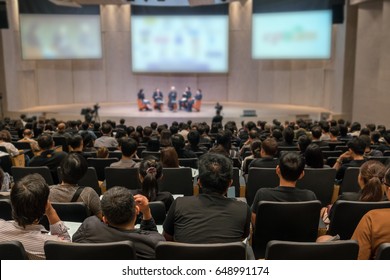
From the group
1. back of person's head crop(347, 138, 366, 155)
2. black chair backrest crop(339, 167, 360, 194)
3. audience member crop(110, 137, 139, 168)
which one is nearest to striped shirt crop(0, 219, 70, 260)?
audience member crop(110, 137, 139, 168)

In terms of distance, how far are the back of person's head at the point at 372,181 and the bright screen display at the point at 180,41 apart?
16.5 metres

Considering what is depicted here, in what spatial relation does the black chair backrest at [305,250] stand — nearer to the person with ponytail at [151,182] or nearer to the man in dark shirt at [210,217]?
the man in dark shirt at [210,217]

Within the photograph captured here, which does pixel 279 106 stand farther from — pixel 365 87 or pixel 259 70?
pixel 365 87

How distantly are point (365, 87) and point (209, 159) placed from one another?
39.3ft

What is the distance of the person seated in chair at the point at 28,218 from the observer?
96.0 inches

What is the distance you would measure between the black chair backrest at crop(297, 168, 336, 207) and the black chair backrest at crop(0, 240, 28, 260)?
9.66 ft

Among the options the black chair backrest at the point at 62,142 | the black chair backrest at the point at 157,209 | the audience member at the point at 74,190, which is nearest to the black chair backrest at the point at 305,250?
the black chair backrest at the point at 157,209

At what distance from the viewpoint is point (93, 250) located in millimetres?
2197

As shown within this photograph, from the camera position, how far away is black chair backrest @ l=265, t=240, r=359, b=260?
2.21 meters

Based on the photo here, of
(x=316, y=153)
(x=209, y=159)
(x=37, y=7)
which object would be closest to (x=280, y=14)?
(x=37, y=7)

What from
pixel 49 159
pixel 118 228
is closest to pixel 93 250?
pixel 118 228

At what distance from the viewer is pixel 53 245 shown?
2.23m

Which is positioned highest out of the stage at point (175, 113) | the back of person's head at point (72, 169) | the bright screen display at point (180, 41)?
the bright screen display at point (180, 41)

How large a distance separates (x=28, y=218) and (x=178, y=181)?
229 centimetres
